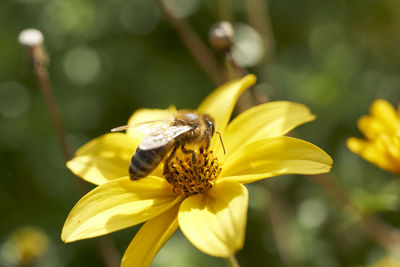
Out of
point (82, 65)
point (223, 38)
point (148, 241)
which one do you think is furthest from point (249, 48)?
point (148, 241)

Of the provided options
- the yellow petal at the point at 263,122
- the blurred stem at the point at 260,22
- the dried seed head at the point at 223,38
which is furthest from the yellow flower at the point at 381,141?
the blurred stem at the point at 260,22

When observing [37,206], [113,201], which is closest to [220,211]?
[113,201]

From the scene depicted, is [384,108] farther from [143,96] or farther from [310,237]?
[143,96]

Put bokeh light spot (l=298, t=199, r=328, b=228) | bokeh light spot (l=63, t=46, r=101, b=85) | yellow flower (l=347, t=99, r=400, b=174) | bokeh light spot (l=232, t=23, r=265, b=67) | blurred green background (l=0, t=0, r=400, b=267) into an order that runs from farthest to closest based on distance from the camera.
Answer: bokeh light spot (l=63, t=46, r=101, b=85) → bokeh light spot (l=232, t=23, r=265, b=67) → blurred green background (l=0, t=0, r=400, b=267) → bokeh light spot (l=298, t=199, r=328, b=228) → yellow flower (l=347, t=99, r=400, b=174)

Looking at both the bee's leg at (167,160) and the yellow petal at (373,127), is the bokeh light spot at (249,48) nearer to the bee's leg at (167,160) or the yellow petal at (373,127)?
the yellow petal at (373,127)

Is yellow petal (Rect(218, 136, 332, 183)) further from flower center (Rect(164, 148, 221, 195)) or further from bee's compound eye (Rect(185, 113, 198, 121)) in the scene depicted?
bee's compound eye (Rect(185, 113, 198, 121))

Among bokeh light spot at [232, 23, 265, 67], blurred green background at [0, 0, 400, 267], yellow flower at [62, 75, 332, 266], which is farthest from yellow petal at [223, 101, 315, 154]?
bokeh light spot at [232, 23, 265, 67]
